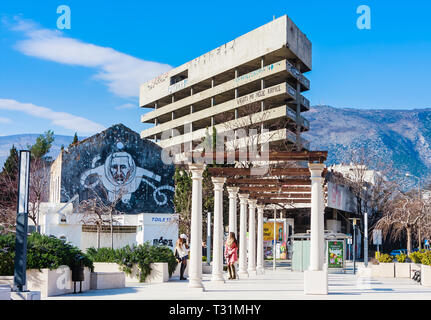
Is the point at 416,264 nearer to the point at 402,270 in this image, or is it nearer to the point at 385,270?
the point at 402,270

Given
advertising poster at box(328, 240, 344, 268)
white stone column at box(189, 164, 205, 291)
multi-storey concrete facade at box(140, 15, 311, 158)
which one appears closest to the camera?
white stone column at box(189, 164, 205, 291)

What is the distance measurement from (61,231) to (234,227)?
66.8ft

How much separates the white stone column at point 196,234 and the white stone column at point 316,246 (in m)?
3.15

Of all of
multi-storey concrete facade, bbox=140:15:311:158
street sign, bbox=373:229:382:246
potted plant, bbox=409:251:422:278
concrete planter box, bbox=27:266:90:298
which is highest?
multi-storey concrete facade, bbox=140:15:311:158

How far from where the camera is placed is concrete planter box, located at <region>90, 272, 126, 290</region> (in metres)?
17.2

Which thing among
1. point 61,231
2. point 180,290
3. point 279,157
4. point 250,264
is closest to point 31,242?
point 180,290

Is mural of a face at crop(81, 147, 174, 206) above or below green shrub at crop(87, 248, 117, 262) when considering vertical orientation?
above

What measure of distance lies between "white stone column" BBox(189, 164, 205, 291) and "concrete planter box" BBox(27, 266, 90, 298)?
11.2ft

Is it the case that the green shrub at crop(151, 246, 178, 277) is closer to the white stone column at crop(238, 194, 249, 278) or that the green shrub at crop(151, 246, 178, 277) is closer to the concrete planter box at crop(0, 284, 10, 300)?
the white stone column at crop(238, 194, 249, 278)

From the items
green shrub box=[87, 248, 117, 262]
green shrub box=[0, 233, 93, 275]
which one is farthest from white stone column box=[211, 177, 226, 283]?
green shrub box=[0, 233, 93, 275]

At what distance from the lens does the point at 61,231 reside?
4009 centimetres

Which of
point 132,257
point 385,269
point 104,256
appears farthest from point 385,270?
point 104,256

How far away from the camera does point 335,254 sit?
103 ft
